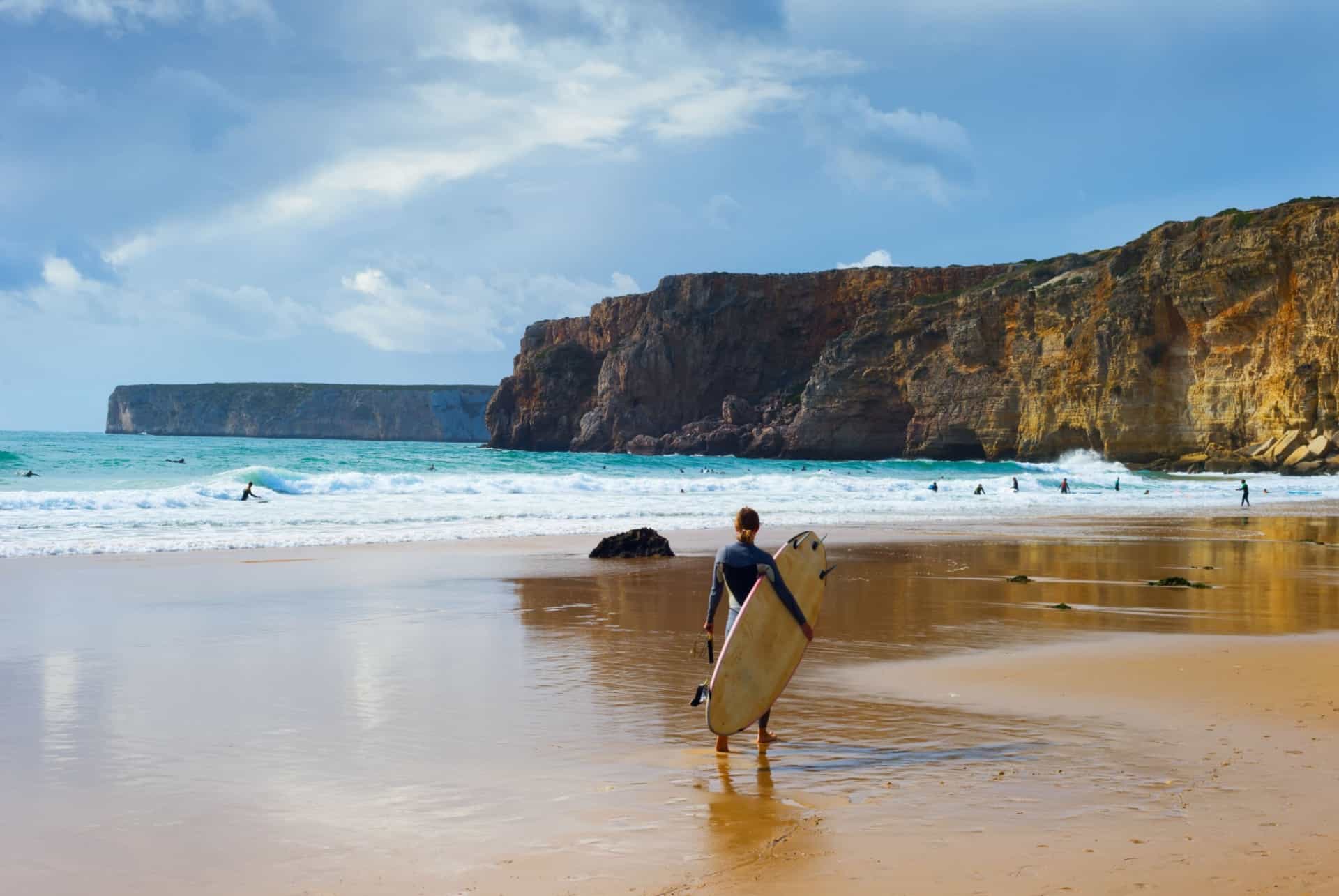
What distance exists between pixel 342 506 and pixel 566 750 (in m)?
23.9

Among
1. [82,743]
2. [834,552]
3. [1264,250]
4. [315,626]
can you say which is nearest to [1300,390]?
[1264,250]

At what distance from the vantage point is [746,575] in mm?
6578

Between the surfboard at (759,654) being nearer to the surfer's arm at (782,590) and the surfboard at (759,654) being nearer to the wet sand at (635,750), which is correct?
the surfer's arm at (782,590)

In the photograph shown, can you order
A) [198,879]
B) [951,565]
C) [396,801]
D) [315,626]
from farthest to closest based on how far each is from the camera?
[951,565] → [315,626] → [396,801] → [198,879]

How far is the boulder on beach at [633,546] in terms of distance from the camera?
17547 mm

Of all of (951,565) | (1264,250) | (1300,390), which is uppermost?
(1264,250)

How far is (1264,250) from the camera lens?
186 feet

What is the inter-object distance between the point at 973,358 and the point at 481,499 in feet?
176

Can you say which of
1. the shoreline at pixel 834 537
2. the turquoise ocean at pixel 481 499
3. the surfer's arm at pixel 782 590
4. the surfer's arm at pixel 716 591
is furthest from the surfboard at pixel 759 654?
the turquoise ocean at pixel 481 499

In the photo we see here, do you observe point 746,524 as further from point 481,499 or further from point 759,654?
point 481,499

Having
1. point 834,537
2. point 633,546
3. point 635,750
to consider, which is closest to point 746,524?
point 635,750

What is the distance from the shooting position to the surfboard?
6098 millimetres

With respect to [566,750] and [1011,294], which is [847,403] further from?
[566,750]

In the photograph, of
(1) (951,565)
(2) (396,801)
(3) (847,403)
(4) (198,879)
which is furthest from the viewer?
(3) (847,403)
